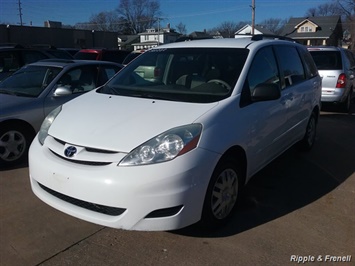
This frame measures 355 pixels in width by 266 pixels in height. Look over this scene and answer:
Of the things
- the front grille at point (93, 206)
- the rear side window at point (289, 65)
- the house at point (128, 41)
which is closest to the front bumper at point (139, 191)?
the front grille at point (93, 206)

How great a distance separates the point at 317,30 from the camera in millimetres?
62969

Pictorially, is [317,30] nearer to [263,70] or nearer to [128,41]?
[128,41]

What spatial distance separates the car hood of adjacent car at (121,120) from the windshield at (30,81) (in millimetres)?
2235

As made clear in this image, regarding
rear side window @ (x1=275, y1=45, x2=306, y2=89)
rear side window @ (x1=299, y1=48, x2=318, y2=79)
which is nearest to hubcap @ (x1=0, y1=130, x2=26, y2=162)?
rear side window @ (x1=275, y1=45, x2=306, y2=89)

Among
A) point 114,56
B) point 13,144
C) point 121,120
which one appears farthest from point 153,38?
point 121,120

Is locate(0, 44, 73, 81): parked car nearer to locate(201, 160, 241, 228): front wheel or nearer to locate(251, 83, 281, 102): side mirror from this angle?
locate(251, 83, 281, 102): side mirror

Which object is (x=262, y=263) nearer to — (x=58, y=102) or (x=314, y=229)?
(x=314, y=229)

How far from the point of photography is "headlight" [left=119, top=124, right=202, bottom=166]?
2.70 meters

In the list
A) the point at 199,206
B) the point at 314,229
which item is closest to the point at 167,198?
the point at 199,206

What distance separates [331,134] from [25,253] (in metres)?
5.97

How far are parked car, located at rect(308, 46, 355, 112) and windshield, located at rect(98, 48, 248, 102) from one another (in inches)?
233

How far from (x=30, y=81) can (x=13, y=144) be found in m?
1.34

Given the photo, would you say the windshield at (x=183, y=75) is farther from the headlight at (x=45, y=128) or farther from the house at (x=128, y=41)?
the house at (x=128, y=41)

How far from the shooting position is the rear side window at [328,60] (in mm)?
9053
